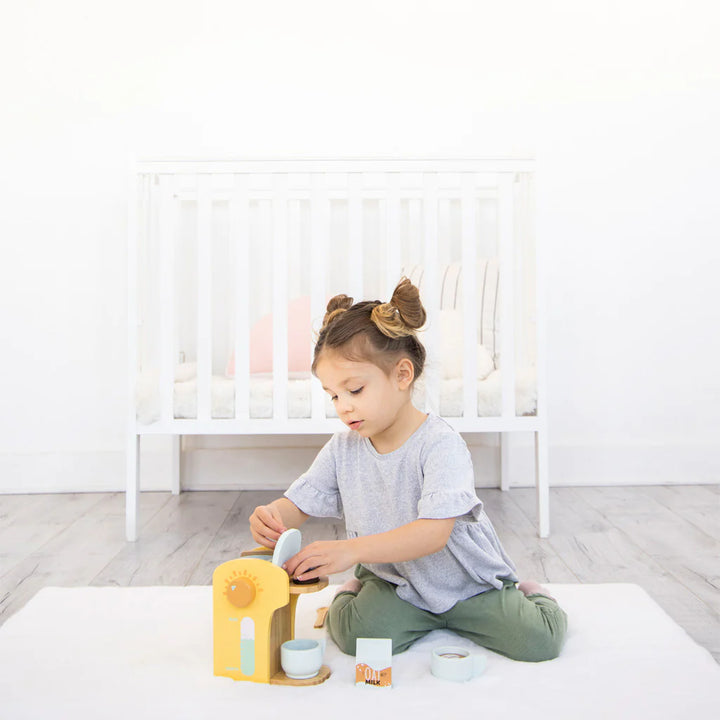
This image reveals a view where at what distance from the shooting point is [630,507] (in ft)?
6.64

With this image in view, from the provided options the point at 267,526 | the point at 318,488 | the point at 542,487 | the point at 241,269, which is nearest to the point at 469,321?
the point at 542,487

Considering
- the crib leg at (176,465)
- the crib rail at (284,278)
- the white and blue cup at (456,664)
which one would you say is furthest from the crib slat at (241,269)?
the white and blue cup at (456,664)

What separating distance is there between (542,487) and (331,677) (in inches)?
36.2

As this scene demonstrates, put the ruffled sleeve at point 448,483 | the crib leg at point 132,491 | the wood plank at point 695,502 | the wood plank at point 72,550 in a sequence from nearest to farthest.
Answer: the ruffled sleeve at point 448,483 < the wood plank at point 72,550 < the crib leg at point 132,491 < the wood plank at point 695,502

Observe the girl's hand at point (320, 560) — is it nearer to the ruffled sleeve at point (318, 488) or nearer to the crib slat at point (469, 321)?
the ruffled sleeve at point (318, 488)

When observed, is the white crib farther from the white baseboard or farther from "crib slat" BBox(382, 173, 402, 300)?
the white baseboard

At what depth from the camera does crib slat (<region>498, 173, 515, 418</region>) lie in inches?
69.1

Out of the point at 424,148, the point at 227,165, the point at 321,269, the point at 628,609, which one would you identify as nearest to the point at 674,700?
the point at 628,609

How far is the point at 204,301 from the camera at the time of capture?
5.80ft

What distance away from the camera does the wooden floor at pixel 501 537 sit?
138 centimetres

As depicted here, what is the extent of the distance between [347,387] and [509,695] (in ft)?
1.32

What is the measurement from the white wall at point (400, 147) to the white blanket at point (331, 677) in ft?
3.95

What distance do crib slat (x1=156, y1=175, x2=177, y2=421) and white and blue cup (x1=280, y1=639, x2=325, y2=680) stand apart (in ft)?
2.95

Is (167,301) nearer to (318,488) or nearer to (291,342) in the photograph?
(291,342)
